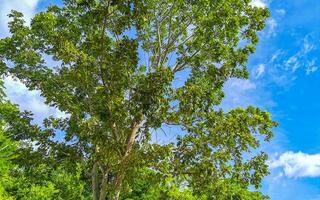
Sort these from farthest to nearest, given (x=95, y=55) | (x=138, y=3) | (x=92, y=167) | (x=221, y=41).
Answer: (x=92, y=167)
(x=221, y=41)
(x=95, y=55)
(x=138, y=3)

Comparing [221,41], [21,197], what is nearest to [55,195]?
[21,197]

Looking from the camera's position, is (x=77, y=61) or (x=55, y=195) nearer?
(x=77, y=61)

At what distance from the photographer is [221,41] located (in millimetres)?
20828

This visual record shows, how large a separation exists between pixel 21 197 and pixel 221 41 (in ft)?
81.0

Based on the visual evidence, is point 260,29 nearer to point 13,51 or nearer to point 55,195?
point 13,51

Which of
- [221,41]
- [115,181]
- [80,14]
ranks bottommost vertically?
[115,181]

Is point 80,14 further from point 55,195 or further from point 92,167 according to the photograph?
point 55,195

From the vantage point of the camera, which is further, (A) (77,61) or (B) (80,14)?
(B) (80,14)

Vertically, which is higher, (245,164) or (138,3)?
(138,3)

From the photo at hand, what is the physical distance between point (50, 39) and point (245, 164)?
8.61 meters

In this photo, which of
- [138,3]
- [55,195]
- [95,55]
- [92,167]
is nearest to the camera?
[138,3]

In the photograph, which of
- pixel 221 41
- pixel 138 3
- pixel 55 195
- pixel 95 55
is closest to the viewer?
pixel 138 3

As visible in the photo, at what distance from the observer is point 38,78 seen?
22.4m

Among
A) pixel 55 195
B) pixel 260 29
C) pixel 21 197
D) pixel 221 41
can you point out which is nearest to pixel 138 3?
pixel 221 41
